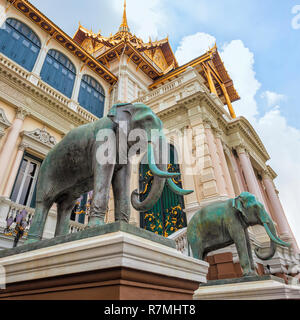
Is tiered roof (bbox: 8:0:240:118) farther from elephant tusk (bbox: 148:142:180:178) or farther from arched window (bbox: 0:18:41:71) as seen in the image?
elephant tusk (bbox: 148:142:180:178)

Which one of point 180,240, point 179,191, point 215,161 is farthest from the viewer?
point 215,161

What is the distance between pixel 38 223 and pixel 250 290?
9.25 feet

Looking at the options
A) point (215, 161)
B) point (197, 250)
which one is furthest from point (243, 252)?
point (215, 161)

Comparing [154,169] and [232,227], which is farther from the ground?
[232,227]

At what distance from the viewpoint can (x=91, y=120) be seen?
43.0 ft

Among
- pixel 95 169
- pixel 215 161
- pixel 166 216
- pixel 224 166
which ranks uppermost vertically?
pixel 224 166

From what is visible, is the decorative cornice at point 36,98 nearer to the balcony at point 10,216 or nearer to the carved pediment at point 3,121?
the carved pediment at point 3,121

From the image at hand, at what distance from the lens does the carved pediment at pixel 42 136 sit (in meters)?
10.1

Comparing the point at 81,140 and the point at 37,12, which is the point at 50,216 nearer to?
the point at 81,140

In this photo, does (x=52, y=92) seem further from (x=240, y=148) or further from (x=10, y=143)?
(x=240, y=148)

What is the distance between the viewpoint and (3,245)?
7.05m

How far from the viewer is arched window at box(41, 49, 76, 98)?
12.5 metres

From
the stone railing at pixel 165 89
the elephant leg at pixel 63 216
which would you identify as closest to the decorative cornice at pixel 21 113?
the stone railing at pixel 165 89

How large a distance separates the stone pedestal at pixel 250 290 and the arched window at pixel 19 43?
12306mm
